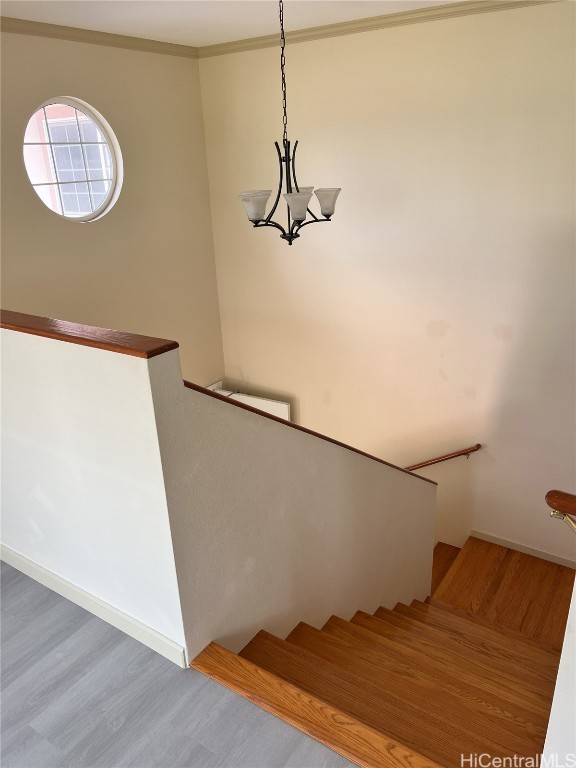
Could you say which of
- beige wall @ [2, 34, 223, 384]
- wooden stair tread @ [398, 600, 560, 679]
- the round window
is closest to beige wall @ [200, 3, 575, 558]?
beige wall @ [2, 34, 223, 384]

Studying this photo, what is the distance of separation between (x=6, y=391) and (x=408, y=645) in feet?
7.18

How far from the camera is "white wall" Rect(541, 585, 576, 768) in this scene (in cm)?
137

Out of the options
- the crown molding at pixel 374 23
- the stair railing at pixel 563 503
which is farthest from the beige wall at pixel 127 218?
the stair railing at pixel 563 503

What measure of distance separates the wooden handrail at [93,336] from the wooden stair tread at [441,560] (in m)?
3.69

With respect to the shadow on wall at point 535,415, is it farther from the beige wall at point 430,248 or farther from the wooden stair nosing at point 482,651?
the wooden stair nosing at point 482,651

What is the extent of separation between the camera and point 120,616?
7.45 ft

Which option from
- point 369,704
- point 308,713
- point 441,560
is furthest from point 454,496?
point 308,713

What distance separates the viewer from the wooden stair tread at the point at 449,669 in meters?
2.25

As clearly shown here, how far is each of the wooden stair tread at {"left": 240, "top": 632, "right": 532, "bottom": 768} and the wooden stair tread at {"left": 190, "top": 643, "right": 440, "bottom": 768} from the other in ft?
0.38

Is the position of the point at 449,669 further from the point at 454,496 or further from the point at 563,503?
the point at 454,496

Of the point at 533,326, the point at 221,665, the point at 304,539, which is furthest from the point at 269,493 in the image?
the point at 533,326

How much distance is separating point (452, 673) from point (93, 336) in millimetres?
2101

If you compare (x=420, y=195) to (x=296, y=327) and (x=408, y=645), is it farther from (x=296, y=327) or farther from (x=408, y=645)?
(x=408, y=645)

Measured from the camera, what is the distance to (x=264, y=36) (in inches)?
179
